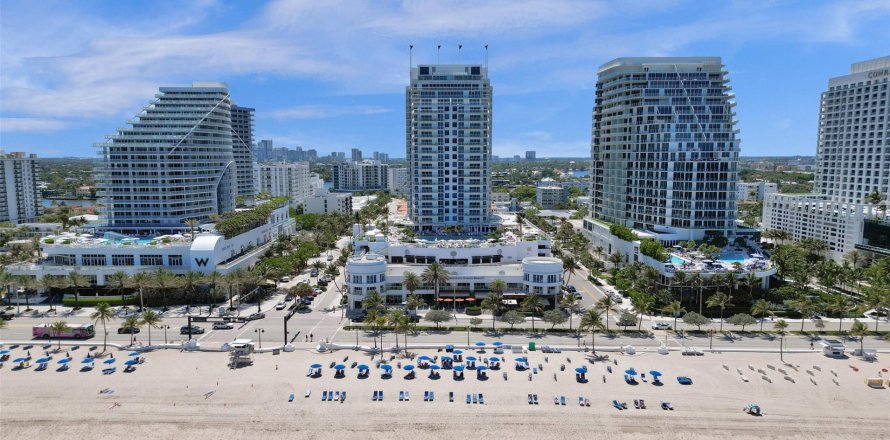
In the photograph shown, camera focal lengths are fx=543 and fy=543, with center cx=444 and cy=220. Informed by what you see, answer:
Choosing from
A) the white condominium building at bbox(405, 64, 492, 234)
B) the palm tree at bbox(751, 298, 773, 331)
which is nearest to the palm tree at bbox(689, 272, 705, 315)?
the palm tree at bbox(751, 298, 773, 331)

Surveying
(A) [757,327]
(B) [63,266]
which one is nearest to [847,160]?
(A) [757,327]

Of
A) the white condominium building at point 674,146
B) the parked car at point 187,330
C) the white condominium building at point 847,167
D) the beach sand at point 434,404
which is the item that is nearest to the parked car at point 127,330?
the parked car at point 187,330

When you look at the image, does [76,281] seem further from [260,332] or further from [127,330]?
[260,332]

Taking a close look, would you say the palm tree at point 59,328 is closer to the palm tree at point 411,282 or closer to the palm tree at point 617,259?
the palm tree at point 411,282

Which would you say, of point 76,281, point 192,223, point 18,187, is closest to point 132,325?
point 76,281

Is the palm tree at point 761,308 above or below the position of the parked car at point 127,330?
above

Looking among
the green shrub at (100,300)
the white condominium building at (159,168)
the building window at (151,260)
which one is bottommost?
the green shrub at (100,300)
